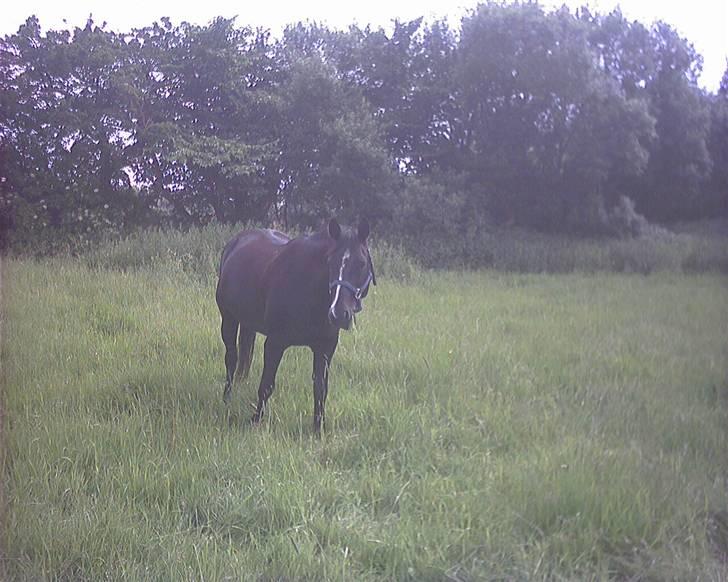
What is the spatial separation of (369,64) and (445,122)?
1.21 ft

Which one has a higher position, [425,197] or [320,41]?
[320,41]

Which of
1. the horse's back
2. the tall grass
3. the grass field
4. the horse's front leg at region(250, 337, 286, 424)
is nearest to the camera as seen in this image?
the grass field

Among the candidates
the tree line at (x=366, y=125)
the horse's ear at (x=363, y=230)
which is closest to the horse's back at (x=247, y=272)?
the tree line at (x=366, y=125)

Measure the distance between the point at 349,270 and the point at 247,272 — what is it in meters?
0.60

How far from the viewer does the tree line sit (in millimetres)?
1734

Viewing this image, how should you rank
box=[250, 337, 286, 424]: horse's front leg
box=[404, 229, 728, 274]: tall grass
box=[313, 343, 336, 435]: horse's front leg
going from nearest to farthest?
box=[404, 229, 728, 274]: tall grass < box=[313, 343, 336, 435]: horse's front leg < box=[250, 337, 286, 424]: horse's front leg

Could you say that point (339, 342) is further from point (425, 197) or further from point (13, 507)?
point (13, 507)

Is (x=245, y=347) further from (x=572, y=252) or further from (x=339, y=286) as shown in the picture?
(x=572, y=252)

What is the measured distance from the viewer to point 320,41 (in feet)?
7.31

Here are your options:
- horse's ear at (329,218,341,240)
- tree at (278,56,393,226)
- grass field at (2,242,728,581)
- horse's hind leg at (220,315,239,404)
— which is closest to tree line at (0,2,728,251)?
tree at (278,56,393,226)

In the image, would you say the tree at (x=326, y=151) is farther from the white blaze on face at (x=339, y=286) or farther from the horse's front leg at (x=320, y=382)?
the horse's front leg at (x=320, y=382)

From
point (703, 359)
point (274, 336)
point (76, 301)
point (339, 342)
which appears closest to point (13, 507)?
point (76, 301)

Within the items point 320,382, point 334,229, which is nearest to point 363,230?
point 334,229

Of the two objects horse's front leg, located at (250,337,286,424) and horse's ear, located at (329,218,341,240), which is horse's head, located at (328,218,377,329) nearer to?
horse's ear, located at (329,218,341,240)
